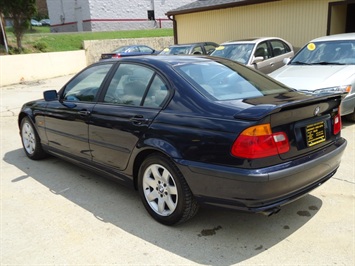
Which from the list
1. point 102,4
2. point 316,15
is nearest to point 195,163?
point 316,15

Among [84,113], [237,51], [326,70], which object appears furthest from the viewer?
[237,51]

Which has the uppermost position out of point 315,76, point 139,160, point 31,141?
point 315,76

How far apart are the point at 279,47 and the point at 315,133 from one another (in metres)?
7.62

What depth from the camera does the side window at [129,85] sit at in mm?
3562

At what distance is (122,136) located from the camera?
3.54 meters

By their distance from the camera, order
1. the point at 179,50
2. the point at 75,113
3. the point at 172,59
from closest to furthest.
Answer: the point at 172,59
the point at 75,113
the point at 179,50

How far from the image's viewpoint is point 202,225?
3.31 meters

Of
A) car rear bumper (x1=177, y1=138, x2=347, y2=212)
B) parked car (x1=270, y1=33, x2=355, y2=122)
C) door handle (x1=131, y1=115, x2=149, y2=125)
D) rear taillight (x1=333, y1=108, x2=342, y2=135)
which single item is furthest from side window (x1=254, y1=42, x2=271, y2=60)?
car rear bumper (x1=177, y1=138, x2=347, y2=212)

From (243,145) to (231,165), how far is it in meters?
0.19

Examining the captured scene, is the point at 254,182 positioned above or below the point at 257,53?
below

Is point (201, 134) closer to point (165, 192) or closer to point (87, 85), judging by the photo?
point (165, 192)

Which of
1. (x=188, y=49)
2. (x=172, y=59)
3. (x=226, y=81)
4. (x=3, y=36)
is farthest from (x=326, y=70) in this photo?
(x=3, y=36)

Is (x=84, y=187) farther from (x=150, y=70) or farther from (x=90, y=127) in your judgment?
(x=150, y=70)

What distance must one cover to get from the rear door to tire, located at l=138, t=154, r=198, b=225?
0.96 feet
